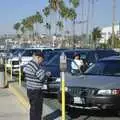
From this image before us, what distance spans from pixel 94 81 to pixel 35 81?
294 centimetres

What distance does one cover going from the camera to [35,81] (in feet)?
35.1

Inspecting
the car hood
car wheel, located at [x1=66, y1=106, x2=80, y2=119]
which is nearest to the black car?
the car hood

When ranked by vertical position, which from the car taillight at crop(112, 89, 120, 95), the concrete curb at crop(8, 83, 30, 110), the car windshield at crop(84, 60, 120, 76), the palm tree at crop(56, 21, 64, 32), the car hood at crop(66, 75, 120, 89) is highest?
the palm tree at crop(56, 21, 64, 32)

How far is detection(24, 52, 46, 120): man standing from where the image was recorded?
1060 centimetres

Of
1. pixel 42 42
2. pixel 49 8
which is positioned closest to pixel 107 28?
pixel 42 42

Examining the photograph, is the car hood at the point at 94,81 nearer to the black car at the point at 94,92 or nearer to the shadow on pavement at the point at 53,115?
the black car at the point at 94,92

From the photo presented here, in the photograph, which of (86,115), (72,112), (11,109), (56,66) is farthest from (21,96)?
(86,115)

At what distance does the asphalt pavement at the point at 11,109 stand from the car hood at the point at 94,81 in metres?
1.50

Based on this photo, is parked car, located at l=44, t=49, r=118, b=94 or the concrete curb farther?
parked car, located at l=44, t=49, r=118, b=94

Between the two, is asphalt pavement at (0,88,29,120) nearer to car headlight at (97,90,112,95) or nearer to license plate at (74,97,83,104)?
license plate at (74,97,83,104)

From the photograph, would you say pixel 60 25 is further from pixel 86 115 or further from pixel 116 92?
pixel 116 92

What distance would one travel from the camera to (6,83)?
23219mm

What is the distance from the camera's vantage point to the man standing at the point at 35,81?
10.6 meters

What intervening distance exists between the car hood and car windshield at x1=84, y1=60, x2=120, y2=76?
20.3 inches
